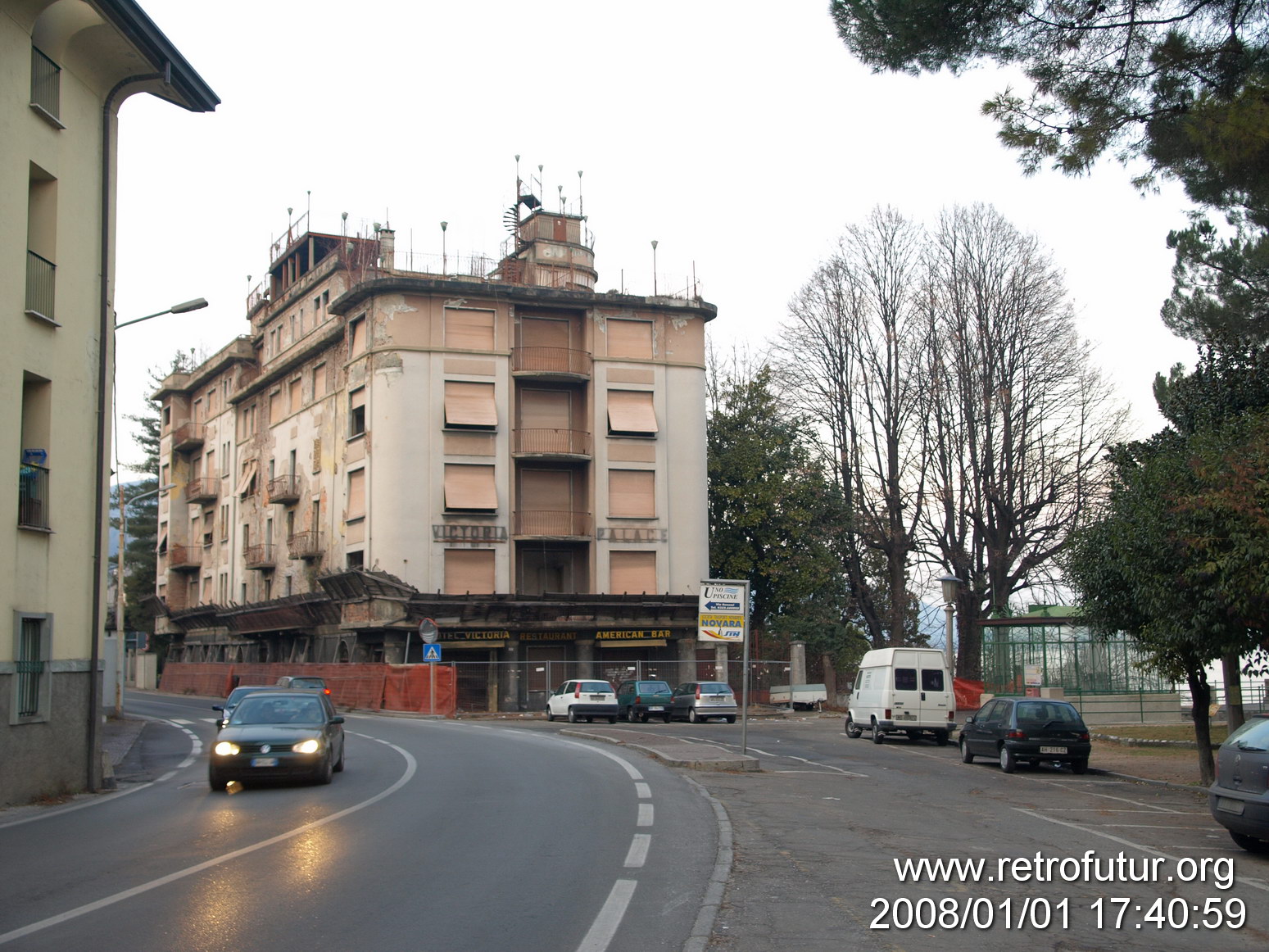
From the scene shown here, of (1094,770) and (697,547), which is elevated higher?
(697,547)

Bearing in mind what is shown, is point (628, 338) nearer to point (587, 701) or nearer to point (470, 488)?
point (470, 488)

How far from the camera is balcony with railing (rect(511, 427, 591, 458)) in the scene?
49.8 metres

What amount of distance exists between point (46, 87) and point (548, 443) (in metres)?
33.1

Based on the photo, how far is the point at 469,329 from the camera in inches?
1960

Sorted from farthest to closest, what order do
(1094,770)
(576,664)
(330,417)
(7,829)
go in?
(330,417)
(576,664)
(1094,770)
(7,829)

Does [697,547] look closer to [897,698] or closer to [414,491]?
[414,491]

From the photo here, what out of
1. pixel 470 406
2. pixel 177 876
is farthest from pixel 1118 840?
pixel 470 406

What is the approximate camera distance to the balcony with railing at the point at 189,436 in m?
77.9

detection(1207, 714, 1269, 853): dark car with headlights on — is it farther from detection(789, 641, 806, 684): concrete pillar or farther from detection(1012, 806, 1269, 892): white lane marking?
detection(789, 641, 806, 684): concrete pillar

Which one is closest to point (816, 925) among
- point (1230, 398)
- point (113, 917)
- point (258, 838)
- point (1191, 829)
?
point (113, 917)

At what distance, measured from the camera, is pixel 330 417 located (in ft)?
179

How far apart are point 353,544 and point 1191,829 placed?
40.8m

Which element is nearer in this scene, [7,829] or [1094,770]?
[7,829]

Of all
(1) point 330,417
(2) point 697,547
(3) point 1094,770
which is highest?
(1) point 330,417
